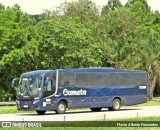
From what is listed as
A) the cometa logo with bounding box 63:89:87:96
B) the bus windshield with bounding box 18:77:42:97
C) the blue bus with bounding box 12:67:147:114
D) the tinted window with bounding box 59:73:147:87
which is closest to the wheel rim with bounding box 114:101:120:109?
the blue bus with bounding box 12:67:147:114

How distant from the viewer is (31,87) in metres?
34.2

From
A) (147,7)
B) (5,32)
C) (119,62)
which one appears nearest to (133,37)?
(119,62)

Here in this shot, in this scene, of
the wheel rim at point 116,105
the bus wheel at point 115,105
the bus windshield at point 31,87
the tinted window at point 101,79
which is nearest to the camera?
the bus windshield at point 31,87

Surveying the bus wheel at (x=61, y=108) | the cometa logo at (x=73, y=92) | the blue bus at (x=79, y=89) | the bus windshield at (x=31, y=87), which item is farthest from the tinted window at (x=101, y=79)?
the bus windshield at (x=31, y=87)

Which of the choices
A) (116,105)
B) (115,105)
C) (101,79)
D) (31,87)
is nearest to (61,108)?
(31,87)

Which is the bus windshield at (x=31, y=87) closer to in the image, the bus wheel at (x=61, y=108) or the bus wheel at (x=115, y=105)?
the bus wheel at (x=61, y=108)

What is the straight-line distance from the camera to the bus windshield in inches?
1329

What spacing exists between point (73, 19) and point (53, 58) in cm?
797

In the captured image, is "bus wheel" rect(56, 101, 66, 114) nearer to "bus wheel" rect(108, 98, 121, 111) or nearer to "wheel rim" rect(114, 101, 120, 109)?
"bus wheel" rect(108, 98, 121, 111)

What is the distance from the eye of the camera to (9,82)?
202ft

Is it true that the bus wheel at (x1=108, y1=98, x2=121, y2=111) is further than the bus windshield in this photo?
Yes

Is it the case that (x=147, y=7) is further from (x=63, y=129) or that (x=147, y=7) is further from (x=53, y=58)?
(x=63, y=129)

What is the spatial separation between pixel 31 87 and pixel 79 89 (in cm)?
359

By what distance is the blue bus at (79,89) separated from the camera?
111 feet
